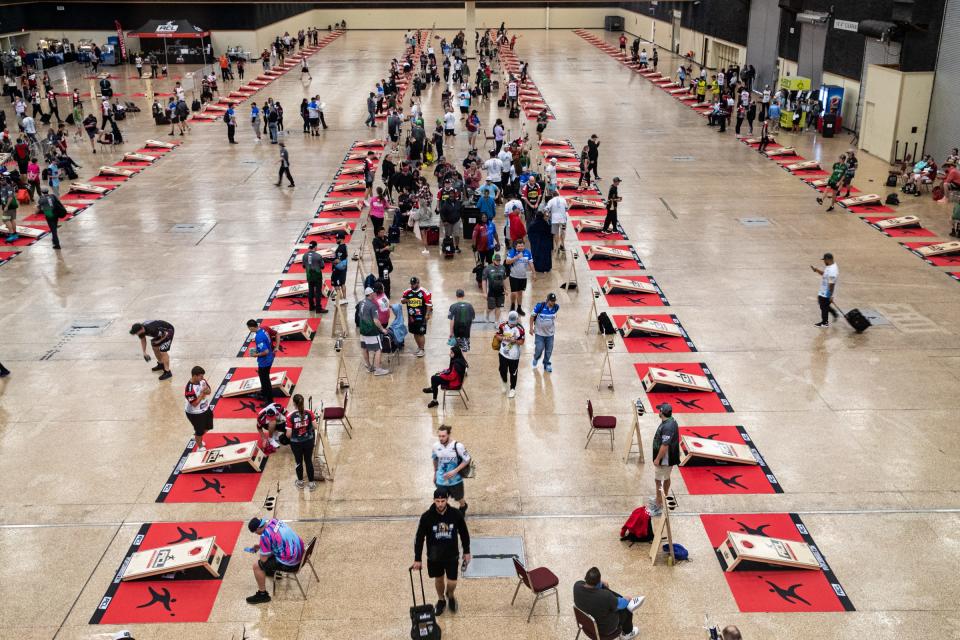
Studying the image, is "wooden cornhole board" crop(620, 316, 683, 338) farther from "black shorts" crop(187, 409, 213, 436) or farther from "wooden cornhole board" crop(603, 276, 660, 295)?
"black shorts" crop(187, 409, 213, 436)

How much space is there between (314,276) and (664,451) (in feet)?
30.6

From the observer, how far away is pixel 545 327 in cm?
1457

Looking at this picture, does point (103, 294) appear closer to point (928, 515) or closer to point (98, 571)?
point (98, 571)

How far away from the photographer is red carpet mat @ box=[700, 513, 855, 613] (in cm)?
947

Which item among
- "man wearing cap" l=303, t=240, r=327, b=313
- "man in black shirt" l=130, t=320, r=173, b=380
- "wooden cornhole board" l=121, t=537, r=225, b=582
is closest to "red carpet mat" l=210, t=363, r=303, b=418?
"man in black shirt" l=130, t=320, r=173, b=380

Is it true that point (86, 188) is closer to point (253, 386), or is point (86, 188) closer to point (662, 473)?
point (253, 386)

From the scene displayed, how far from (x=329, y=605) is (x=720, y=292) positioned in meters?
12.3

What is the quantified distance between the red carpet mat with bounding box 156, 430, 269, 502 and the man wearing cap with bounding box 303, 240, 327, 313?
5.76 m

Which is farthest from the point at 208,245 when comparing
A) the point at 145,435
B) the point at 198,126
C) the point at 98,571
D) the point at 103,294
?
the point at 198,126

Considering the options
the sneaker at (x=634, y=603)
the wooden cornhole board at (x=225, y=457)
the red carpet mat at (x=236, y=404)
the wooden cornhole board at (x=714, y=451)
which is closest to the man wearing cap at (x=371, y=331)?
the red carpet mat at (x=236, y=404)

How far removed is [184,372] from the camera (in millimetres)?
15352

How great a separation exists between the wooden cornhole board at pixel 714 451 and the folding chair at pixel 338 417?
5062mm

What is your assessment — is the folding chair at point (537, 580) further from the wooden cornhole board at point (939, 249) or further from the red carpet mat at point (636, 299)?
the wooden cornhole board at point (939, 249)

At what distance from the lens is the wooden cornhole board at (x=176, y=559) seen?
990 centimetres
